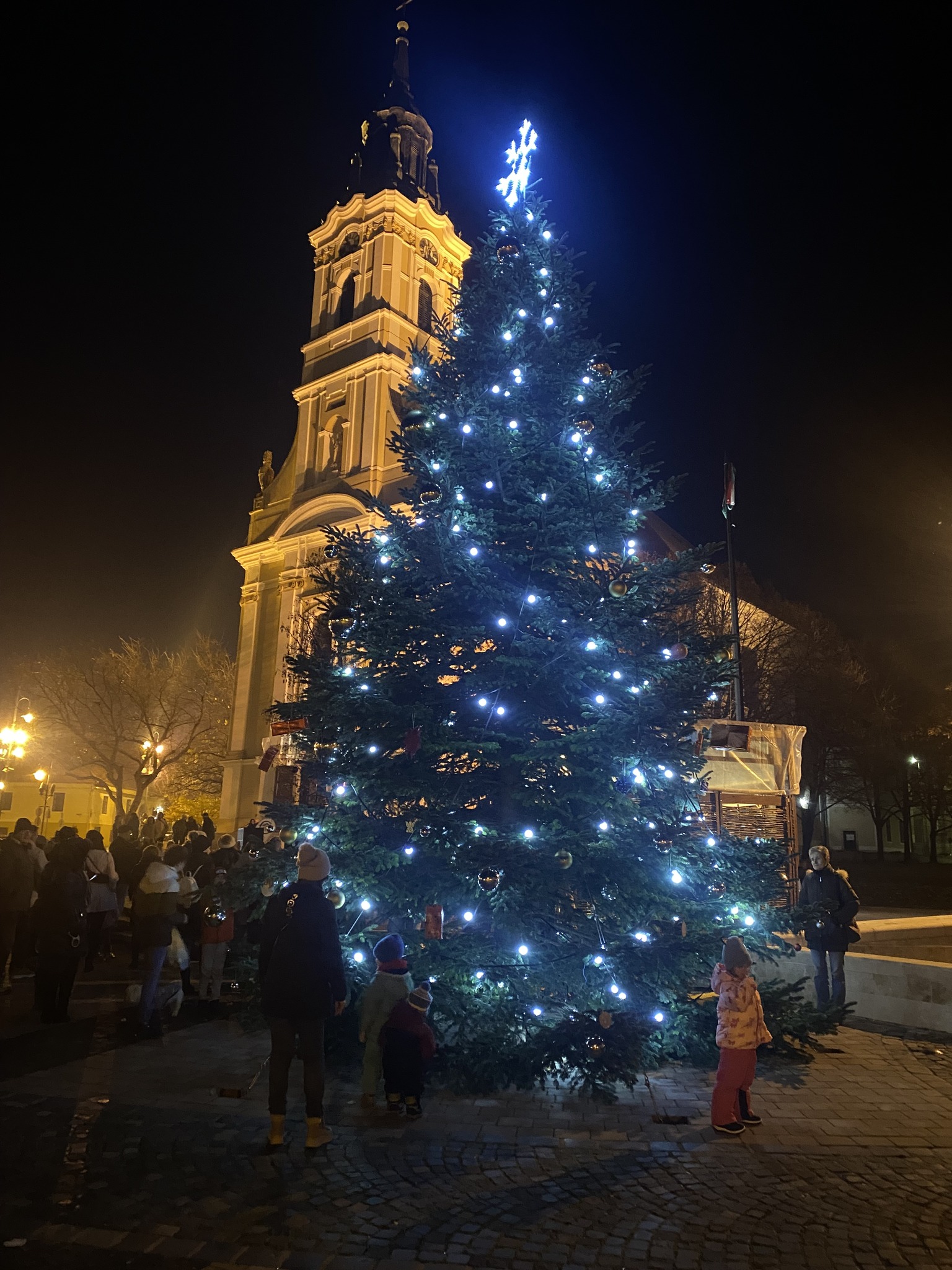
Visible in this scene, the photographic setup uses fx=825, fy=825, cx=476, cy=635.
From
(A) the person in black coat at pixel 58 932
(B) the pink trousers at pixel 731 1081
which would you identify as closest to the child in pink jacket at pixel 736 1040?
(B) the pink trousers at pixel 731 1081

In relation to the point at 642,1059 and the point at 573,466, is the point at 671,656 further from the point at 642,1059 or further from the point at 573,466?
the point at 642,1059

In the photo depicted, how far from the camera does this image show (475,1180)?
197 inches

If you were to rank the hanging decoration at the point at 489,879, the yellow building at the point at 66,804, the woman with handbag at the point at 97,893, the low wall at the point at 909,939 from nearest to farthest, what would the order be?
1. the hanging decoration at the point at 489,879
2. the woman with handbag at the point at 97,893
3. the low wall at the point at 909,939
4. the yellow building at the point at 66,804

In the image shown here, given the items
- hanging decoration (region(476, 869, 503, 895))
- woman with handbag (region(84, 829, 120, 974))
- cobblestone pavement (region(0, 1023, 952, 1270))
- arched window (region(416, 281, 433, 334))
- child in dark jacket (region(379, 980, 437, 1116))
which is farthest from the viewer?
arched window (region(416, 281, 433, 334))

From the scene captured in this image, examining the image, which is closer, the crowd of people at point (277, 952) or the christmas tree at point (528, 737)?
the crowd of people at point (277, 952)

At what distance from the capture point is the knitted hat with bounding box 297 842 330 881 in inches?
232

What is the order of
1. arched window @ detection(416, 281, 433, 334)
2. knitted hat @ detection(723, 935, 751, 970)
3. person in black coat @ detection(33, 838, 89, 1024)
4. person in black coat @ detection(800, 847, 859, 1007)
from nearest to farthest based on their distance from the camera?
1. knitted hat @ detection(723, 935, 751, 970)
2. person in black coat @ detection(33, 838, 89, 1024)
3. person in black coat @ detection(800, 847, 859, 1007)
4. arched window @ detection(416, 281, 433, 334)

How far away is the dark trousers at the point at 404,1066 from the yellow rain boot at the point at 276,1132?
39.3 inches

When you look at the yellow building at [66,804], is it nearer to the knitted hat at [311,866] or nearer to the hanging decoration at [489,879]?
the hanging decoration at [489,879]

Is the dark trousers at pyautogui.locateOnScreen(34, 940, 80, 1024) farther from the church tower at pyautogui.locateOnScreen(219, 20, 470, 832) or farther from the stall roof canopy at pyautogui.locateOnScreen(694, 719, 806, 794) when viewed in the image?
the church tower at pyautogui.locateOnScreen(219, 20, 470, 832)

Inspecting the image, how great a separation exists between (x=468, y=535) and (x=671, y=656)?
8.04ft

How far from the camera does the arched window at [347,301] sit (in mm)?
41062

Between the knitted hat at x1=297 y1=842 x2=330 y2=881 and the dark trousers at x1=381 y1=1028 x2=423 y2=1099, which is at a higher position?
the knitted hat at x1=297 y1=842 x2=330 y2=881

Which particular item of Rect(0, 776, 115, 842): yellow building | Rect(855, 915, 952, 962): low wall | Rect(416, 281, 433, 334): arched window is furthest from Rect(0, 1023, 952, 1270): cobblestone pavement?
Rect(0, 776, 115, 842): yellow building
